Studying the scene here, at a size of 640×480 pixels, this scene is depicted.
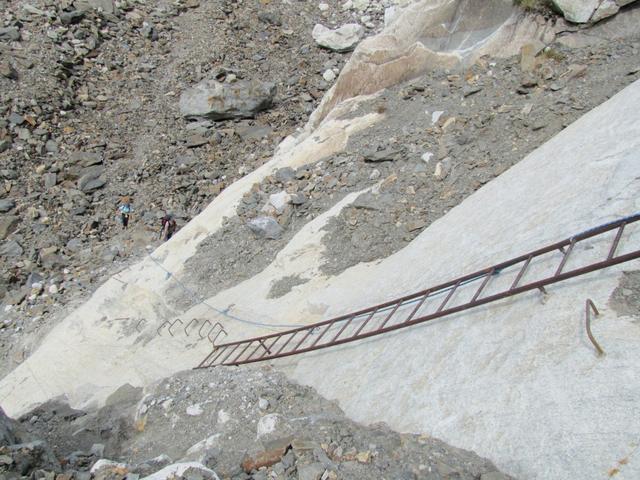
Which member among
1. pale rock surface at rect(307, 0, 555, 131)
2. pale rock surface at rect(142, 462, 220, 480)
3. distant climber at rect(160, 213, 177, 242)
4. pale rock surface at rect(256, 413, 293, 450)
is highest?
pale rock surface at rect(307, 0, 555, 131)

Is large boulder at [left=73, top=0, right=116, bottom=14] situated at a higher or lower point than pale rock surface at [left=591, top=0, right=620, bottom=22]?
higher

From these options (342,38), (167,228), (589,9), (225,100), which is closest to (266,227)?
(167,228)

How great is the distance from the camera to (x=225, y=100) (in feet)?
52.2

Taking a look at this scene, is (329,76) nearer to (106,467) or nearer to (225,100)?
(225,100)

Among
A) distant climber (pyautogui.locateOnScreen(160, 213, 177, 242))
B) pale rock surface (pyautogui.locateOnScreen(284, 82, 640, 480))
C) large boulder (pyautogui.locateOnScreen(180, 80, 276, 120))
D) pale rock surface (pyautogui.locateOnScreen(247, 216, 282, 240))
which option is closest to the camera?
pale rock surface (pyautogui.locateOnScreen(284, 82, 640, 480))

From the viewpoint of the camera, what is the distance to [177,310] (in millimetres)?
9570

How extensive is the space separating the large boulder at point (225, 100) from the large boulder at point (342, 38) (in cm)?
312

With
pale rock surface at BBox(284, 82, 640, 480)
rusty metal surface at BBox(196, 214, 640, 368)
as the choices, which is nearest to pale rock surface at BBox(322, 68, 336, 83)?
pale rock surface at BBox(284, 82, 640, 480)

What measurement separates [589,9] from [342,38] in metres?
10.3

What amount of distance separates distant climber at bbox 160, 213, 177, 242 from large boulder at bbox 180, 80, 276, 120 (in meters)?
4.42

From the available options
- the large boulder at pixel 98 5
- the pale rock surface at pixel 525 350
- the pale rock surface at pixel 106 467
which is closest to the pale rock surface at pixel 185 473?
the pale rock surface at pixel 106 467

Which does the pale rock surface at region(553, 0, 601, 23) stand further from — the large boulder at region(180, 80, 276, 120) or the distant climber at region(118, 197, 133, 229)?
the distant climber at region(118, 197, 133, 229)

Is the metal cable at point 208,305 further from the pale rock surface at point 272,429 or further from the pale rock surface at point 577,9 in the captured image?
the pale rock surface at point 577,9

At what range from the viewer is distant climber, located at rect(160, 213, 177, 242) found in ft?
41.7
